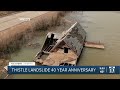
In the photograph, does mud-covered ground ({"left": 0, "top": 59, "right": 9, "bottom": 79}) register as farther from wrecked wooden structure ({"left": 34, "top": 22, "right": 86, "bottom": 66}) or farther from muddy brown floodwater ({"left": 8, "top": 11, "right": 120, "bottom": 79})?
wrecked wooden structure ({"left": 34, "top": 22, "right": 86, "bottom": 66})

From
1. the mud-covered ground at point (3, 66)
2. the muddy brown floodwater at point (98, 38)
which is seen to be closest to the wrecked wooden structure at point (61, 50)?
the muddy brown floodwater at point (98, 38)

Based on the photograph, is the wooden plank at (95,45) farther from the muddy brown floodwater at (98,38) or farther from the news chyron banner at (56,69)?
the news chyron banner at (56,69)

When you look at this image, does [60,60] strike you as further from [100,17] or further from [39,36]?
[100,17]

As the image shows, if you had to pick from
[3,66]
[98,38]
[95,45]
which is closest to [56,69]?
[3,66]

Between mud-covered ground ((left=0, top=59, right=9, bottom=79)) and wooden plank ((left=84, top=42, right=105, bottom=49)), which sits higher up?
wooden plank ((left=84, top=42, right=105, bottom=49))

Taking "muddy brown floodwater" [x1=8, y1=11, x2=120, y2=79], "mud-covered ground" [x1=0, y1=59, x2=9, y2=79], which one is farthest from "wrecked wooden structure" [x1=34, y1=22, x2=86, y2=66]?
"mud-covered ground" [x1=0, y1=59, x2=9, y2=79]

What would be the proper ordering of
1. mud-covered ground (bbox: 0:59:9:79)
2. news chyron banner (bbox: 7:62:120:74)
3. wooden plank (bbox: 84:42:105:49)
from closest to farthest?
news chyron banner (bbox: 7:62:120:74)
mud-covered ground (bbox: 0:59:9:79)
wooden plank (bbox: 84:42:105:49)
